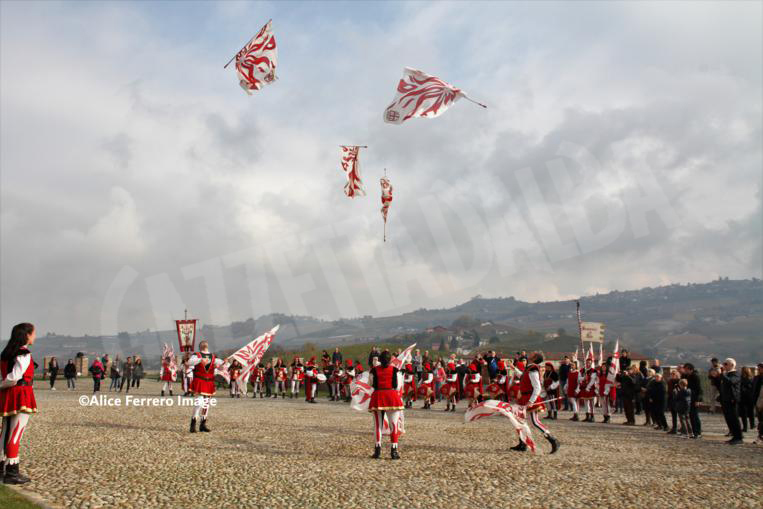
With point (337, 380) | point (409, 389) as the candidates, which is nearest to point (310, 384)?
point (337, 380)

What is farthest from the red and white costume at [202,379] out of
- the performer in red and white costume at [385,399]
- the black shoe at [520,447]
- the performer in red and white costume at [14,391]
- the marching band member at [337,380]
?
the marching band member at [337,380]

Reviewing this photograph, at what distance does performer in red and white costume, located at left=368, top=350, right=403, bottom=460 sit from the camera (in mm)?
11969

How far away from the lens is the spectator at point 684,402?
17.1 meters

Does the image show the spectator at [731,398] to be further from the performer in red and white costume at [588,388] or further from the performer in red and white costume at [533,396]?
the performer in red and white costume at [533,396]

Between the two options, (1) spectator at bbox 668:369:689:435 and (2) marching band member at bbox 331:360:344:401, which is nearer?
(1) spectator at bbox 668:369:689:435

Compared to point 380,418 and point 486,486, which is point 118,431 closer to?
point 380,418

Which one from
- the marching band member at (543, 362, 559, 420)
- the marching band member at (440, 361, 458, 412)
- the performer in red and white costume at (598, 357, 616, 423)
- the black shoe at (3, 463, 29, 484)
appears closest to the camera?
the black shoe at (3, 463, 29, 484)

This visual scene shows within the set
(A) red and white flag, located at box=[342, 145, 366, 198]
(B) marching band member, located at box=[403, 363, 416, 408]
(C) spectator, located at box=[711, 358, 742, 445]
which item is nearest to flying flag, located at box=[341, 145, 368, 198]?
(A) red and white flag, located at box=[342, 145, 366, 198]

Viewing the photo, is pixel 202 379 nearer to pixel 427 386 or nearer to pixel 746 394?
pixel 427 386

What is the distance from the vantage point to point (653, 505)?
8.32 metres

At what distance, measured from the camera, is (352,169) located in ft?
88.0

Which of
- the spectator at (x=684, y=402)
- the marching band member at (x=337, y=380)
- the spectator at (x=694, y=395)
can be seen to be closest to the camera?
the spectator at (x=694, y=395)

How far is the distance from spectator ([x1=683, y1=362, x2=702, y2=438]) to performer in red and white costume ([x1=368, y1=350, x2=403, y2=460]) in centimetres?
999

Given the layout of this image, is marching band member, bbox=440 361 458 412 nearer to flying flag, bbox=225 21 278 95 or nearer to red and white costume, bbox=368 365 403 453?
red and white costume, bbox=368 365 403 453
